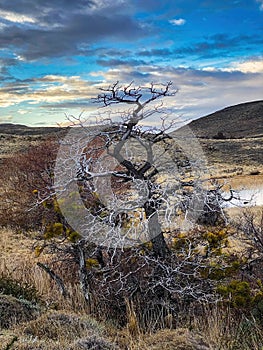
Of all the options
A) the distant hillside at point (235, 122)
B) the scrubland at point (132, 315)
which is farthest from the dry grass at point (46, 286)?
the distant hillside at point (235, 122)

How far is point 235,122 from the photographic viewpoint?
261 feet

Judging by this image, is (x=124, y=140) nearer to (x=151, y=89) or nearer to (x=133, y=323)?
(x=151, y=89)

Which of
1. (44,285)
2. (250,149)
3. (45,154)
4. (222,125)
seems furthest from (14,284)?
(222,125)

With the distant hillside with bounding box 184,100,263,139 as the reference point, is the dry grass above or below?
below

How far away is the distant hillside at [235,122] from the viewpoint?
68.6m

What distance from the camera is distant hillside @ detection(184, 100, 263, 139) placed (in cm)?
6862

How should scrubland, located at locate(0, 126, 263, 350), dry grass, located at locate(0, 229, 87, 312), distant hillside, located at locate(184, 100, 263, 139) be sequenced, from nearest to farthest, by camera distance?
scrubland, located at locate(0, 126, 263, 350) → dry grass, located at locate(0, 229, 87, 312) → distant hillside, located at locate(184, 100, 263, 139)

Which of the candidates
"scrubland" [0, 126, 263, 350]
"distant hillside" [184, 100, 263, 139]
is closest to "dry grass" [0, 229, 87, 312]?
"scrubland" [0, 126, 263, 350]

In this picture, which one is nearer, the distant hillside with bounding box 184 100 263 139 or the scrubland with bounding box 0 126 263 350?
the scrubland with bounding box 0 126 263 350

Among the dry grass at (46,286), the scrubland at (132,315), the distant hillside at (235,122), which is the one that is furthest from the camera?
the distant hillside at (235,122)

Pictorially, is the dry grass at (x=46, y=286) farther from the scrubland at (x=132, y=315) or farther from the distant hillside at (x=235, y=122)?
the distant hillside at (x=235, y=122)

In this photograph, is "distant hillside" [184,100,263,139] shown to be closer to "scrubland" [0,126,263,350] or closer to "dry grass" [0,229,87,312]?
"dry grass" [0,229,87,312]

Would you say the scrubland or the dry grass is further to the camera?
the dry grass

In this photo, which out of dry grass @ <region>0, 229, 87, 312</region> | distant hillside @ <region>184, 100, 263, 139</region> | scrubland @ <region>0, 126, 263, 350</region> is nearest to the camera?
scrubland @ <region>0, 126, 263, 350</region>
